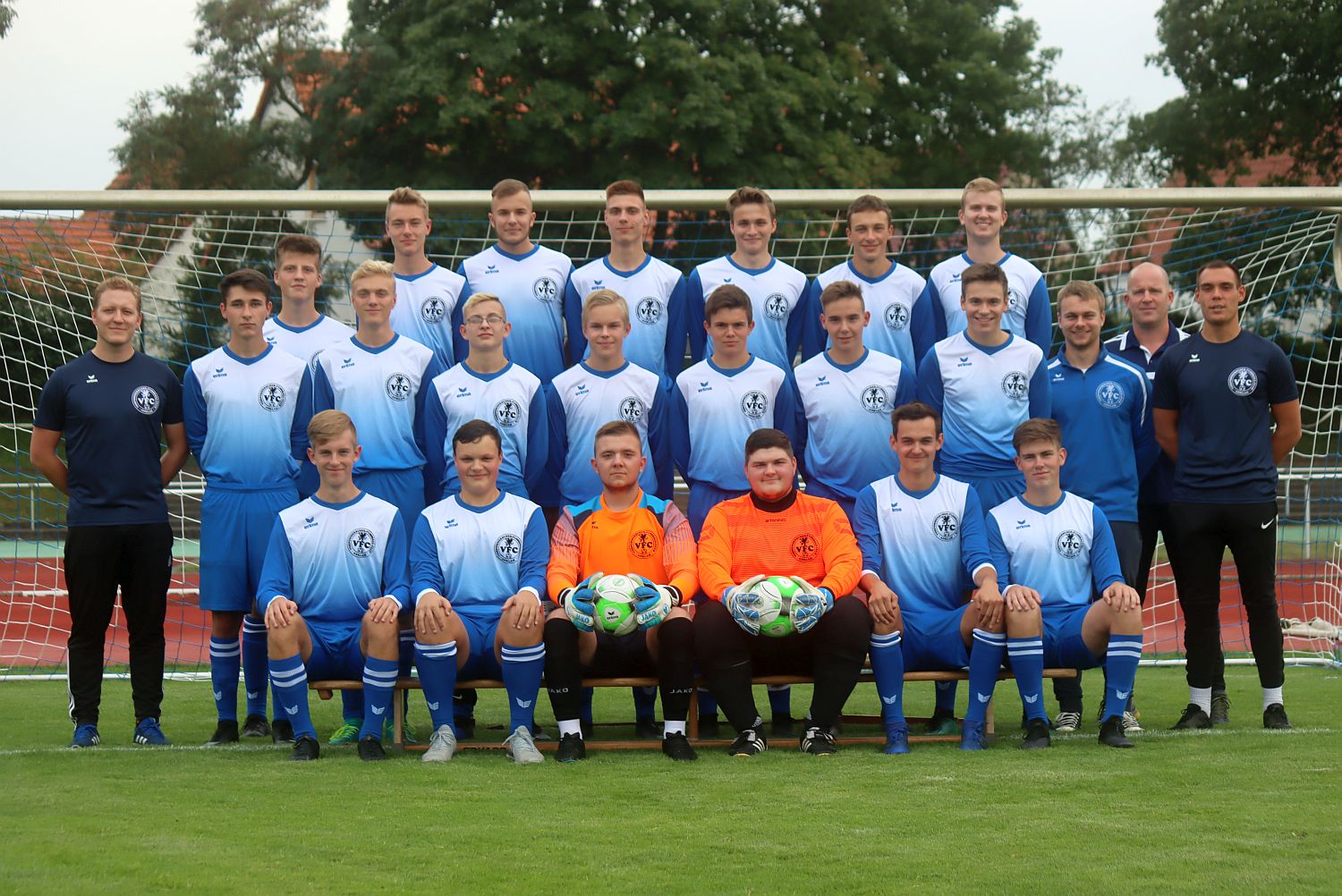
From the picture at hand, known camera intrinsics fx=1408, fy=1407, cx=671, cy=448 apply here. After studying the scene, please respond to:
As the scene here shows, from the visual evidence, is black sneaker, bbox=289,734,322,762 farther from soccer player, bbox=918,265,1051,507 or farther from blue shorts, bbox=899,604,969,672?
soccer player, bbox=918,265,1051,507

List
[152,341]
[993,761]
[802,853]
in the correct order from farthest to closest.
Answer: [152,341], [993,761], [802,853]

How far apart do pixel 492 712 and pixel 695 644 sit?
1894 millimetres

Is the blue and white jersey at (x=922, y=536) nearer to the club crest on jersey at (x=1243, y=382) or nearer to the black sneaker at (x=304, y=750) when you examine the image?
the club crest on jersey at (x=1243, y=382)

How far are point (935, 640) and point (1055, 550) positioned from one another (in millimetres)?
587

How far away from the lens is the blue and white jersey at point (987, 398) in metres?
5.72

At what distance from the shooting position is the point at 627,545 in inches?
210

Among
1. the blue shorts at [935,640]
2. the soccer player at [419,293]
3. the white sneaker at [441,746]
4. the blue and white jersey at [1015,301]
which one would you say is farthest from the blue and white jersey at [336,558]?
the blue and white jersey at [1015,301]

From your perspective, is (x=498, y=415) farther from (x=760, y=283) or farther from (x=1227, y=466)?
(x=1227, y=466)

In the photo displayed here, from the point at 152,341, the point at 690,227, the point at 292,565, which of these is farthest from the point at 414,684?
the point at 690,227

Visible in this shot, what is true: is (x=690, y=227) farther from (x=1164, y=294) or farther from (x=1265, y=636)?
(x=1265, y=636)

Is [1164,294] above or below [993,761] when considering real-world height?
above

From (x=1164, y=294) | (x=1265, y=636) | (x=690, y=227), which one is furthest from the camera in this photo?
(x=690, y=227)

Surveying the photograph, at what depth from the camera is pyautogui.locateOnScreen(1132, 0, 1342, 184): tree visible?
20562 millimetres

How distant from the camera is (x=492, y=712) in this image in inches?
263
